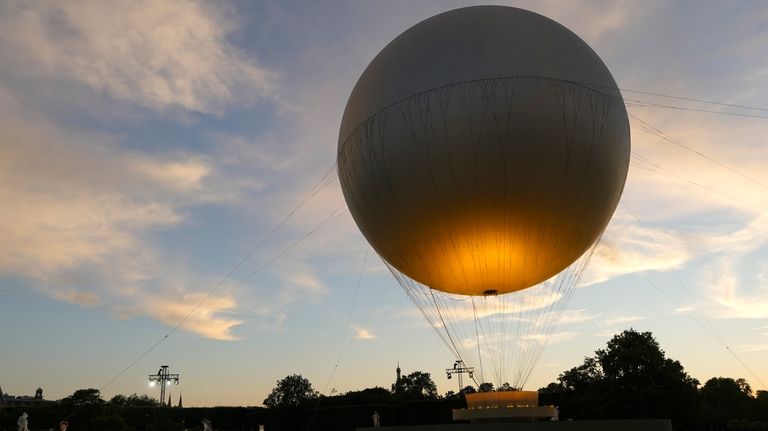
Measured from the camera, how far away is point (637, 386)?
49.6 meters

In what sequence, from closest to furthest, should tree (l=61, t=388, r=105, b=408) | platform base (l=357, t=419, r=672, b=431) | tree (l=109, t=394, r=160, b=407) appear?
platform base (l=357, t=419, r=672, b=431) → tree (l=61, t=388, r=105, b=408) → tree (l=109, t=394, r=160, b=407)

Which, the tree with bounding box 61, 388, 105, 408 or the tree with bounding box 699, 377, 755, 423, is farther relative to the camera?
the tree with bounding box 699, 377, 755, 423

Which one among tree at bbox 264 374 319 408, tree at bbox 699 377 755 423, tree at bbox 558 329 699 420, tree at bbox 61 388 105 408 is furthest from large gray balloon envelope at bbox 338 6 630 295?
tree at bbox 264 374 319 408

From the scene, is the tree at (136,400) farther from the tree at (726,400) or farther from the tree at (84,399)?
the tree at (726,400)

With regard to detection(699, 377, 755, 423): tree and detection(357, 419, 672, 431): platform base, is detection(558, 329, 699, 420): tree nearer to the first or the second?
detection(699, 377, 755, 423): tree

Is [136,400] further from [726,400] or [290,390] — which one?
[726,400]

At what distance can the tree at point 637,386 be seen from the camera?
1922 inches

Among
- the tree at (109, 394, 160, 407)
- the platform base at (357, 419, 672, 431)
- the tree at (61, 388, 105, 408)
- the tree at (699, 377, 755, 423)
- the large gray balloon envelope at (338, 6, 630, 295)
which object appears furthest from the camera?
the tree at (109, 394, 160, 407)

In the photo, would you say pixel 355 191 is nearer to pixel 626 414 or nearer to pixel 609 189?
pixel 609 189

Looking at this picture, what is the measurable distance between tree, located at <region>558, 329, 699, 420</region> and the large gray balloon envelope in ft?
126

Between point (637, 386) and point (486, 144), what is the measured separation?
44.4 m

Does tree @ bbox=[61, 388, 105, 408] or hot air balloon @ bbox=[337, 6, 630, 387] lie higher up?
hot air balloon @ bbox=[337, 6, 630, 387]

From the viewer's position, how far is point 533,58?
49.0 feet

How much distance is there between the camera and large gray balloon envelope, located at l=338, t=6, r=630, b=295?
47.5 feet
